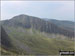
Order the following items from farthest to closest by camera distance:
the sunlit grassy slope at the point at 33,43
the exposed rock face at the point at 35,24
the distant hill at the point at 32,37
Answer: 1. the exposed rock face at the point at 35,24
2. the sunlit grassy slope at the point at 33,43
3. the distant hill at the point at 32,37

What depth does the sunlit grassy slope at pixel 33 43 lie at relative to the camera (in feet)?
393

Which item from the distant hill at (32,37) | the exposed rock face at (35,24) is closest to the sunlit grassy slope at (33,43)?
the distant hill at (32,37)

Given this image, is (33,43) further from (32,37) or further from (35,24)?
(35,24)

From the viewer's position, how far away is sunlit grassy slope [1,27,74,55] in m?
120

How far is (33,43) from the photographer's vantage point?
423ft

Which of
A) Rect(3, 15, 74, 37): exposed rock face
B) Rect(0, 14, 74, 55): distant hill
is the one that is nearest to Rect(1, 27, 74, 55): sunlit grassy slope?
Rect(0, 14, 74, 55): distant hill

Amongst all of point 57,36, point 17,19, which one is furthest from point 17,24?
point 57,36

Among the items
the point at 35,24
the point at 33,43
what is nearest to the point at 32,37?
the point at 33,43

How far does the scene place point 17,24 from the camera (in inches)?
6393

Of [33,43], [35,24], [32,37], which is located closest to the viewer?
[33,43]

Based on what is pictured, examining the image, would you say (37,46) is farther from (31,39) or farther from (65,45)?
(65,45)

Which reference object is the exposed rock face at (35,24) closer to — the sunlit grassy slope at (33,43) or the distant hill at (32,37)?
the distant hill at (32,37)

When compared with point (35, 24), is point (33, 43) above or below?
above

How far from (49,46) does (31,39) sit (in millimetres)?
12893
